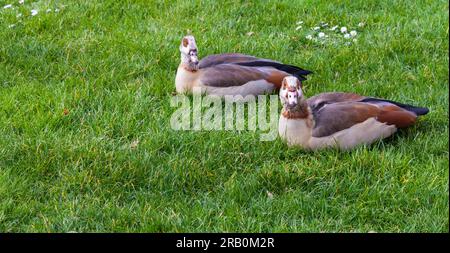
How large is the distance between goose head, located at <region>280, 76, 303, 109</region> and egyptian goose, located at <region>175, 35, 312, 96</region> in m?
0.85

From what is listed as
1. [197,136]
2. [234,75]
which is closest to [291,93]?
[197,136]

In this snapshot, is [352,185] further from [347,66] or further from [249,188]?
[347,66]

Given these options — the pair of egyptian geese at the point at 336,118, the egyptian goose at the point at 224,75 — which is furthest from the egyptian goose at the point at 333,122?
the egyptian goose at the point at 224,75

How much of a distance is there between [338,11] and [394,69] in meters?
1.48

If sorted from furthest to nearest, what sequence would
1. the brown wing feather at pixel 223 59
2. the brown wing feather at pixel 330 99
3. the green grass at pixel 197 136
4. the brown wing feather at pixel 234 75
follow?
the brown wing feather at pixel 223 59 → the brown wing feather at pixel 234 75 → the brown wing feather at pixel 330 99 → the green grass at pixel 197 136

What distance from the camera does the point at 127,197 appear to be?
496 centimetres

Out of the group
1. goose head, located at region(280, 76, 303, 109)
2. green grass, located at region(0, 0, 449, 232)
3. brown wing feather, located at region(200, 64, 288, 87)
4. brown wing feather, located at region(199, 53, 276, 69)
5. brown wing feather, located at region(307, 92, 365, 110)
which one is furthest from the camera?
brown wing feather, located at region(199, 53, 276, 69)

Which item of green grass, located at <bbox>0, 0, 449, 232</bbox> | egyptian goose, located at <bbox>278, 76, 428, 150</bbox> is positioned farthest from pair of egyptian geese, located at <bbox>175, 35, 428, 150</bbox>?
green grass, located at <bbox>0, 0, 449, 232</bbox>

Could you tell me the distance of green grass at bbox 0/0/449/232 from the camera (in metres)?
4.75

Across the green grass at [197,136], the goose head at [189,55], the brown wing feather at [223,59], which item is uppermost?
the goose head at [189,55]

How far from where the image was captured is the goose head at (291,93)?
17.2 feet

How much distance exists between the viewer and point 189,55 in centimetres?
616

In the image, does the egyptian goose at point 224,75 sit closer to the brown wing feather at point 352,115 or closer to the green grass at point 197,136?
the green grass at point 197,136

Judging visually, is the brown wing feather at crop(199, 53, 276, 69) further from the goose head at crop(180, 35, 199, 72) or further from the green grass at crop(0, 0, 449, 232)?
the green grass at crop(0, 0, 449, 232)
